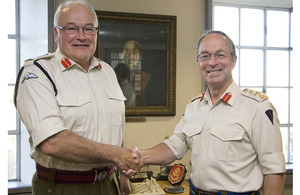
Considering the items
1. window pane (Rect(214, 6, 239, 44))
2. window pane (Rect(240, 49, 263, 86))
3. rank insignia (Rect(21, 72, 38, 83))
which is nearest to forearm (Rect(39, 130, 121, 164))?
rank insignia (Rect(21, 72, 38, 83))

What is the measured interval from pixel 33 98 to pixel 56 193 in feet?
1.78

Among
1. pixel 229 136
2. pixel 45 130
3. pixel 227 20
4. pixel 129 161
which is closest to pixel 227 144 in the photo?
pixel 229 136

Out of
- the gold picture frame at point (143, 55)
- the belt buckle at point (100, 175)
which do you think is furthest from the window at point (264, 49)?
the belt buckle at point (100, 175)

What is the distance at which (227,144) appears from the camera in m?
1.66

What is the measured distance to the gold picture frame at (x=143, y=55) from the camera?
2.99 meters

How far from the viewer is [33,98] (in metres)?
1.58

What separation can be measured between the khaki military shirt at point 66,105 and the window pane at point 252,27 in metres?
2.53

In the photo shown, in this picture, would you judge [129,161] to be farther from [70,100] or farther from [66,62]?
[66,62]

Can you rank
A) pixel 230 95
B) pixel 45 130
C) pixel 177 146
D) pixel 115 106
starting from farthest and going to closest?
pixel 177 146 → pixel 115 106 → pixel 230 95 → pixel 45 130

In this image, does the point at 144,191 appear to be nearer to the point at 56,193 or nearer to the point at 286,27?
the point at 56,193

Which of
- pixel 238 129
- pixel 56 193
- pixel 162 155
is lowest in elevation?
pixel 56 193

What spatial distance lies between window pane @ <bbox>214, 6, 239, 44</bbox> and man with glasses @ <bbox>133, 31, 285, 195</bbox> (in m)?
2.04

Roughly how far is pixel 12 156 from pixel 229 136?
249 centimetres

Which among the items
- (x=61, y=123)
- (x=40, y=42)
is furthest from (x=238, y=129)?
(x=40, y=42)
